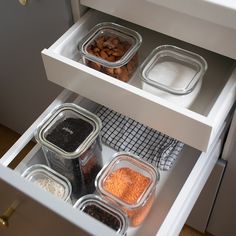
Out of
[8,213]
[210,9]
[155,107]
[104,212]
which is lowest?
[8,213]

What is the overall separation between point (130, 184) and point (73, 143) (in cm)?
13

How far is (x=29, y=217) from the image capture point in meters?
0.64

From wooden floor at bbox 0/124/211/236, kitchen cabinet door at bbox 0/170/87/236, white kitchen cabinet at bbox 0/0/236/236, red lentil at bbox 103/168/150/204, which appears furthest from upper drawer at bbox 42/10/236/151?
wooden floor at bbox 0/124/211/236

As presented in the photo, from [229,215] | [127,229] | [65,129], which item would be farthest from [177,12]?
[229,215]

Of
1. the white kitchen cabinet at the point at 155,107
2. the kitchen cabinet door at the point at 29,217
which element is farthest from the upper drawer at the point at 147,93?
the kitchen cabinet door at the point at 29,217

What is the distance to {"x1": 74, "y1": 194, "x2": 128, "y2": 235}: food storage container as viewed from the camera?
740 millimetres

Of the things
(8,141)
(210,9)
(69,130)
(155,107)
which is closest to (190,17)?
(210,9)

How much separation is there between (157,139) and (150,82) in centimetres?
22

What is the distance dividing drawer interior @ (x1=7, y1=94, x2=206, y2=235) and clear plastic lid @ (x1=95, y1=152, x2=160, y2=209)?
0.12 feet

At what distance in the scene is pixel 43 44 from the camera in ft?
3.18

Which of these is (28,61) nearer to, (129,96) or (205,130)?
(129,96)

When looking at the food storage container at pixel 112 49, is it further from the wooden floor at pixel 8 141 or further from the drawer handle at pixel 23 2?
the wooden floor at pixel 8 141

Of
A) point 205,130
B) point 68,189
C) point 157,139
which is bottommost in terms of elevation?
point 68,189

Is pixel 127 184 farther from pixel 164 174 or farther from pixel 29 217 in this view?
pixel 29 217
